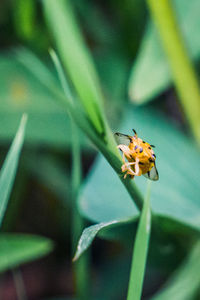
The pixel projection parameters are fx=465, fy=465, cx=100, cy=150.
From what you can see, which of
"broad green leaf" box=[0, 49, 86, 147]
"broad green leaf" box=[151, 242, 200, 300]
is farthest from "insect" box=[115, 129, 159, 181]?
"broad green leaf" box=[0, 49, 86, 147]

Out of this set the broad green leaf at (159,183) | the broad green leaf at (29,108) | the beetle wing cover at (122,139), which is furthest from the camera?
the broad green leaf at (29,108)

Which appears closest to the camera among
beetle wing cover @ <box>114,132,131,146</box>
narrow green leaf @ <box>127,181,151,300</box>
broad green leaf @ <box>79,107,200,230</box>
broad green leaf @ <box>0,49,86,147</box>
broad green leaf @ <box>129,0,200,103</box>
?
narrow green leaf @ <box>127,181,151,300</box>

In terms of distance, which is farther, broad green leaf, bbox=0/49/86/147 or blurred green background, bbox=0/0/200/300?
broad green leaf, bbox=0/49/86/147

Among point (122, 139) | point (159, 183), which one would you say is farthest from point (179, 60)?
point (122, 139)

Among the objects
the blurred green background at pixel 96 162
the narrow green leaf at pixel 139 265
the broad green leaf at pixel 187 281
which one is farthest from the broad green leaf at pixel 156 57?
the narrow green leaf at pixel 139 265

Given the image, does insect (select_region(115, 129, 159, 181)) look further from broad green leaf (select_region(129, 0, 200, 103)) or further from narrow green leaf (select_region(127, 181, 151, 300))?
broad green leaf (select_region(129, 0, 200, 103))

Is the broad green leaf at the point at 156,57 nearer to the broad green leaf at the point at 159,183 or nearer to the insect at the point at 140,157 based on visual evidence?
the broad green leaf at the point at 159,183
